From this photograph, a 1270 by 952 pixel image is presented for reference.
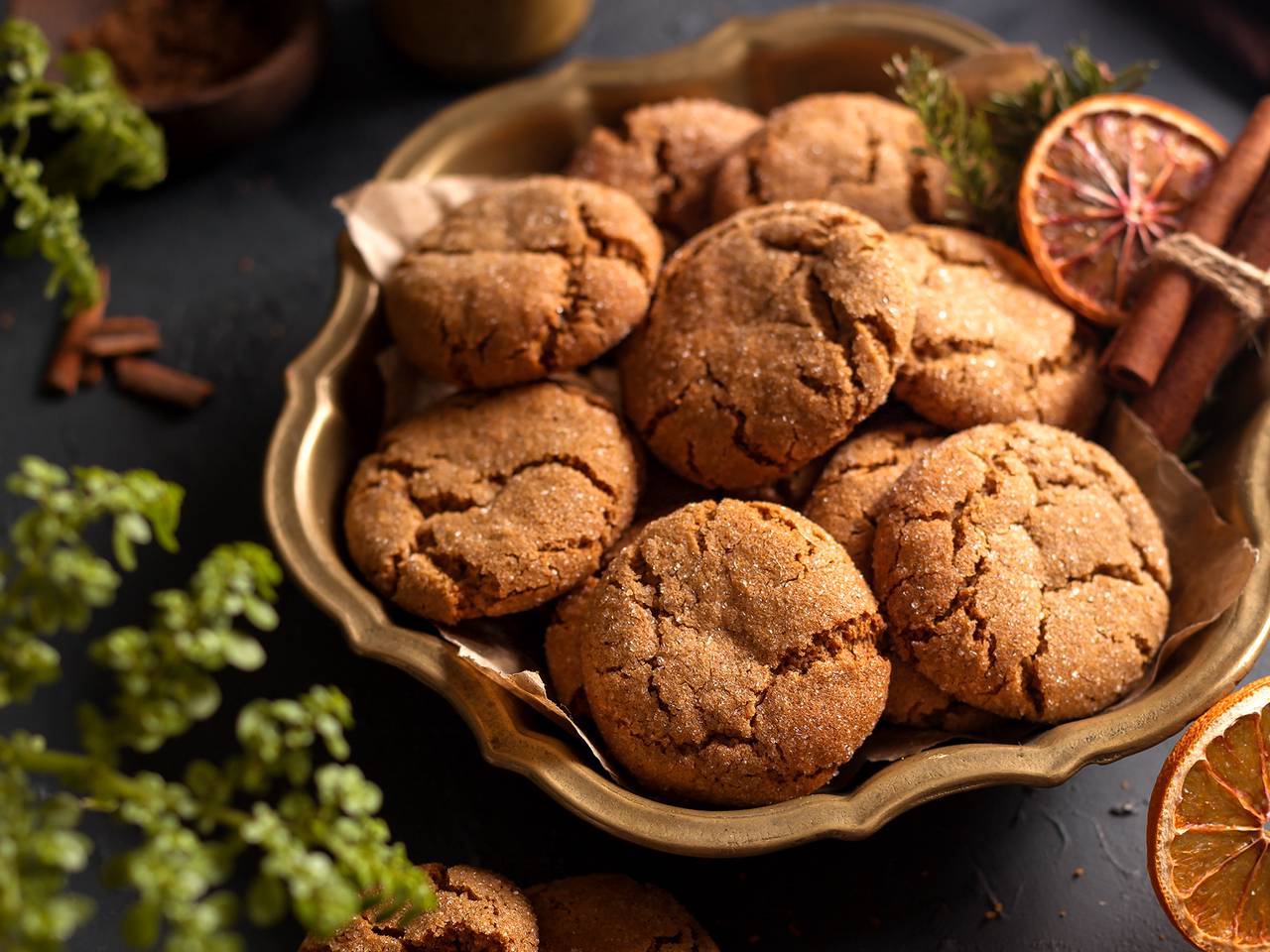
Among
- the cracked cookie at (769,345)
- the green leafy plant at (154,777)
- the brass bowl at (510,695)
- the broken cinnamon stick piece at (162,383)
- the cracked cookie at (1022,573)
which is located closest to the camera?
the green leafy plant at (154,777)

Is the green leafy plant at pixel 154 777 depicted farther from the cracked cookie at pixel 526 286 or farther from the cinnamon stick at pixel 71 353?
the cinnamon stick at pixel 71 353

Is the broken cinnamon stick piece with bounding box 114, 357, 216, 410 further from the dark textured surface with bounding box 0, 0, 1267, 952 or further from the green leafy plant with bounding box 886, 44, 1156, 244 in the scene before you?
the green leafy plant with bounding box 886, 44, 1156, 244

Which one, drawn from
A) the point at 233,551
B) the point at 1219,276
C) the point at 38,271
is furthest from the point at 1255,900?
the point at 38,271

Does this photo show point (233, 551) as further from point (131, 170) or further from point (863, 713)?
point (131, 170)

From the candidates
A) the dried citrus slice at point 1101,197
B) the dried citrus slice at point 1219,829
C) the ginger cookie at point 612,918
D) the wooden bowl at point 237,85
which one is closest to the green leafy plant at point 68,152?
the wooden bowl at point 237,85

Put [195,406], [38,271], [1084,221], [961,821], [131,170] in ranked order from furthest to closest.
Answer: [38,271]
[195,406]
[131,170]
[1084,221]
[961,821]

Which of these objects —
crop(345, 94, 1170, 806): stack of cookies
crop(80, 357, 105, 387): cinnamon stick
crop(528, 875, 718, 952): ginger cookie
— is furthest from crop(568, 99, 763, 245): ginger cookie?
crop(528, 875, 718, 952): ginger cookie
